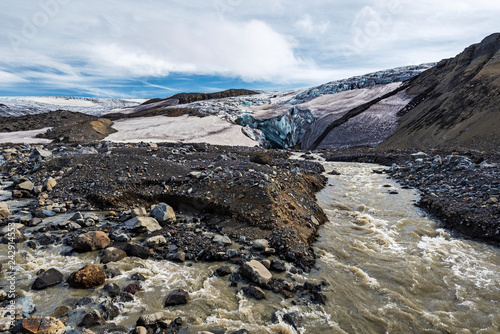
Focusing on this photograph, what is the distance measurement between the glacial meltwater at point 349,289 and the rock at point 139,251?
25 centimetres

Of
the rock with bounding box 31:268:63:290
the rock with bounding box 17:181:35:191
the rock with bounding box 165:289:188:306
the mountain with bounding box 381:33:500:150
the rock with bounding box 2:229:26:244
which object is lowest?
the rock with bounding box 165:289:188:306

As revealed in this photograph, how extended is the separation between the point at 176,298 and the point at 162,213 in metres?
3.87

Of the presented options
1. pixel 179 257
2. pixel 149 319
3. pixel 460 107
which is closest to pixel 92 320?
pixel 149 319

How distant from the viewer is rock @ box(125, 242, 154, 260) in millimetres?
6641

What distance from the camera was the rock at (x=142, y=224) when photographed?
7.84m

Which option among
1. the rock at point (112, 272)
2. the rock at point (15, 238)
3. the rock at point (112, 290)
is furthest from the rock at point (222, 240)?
the rock at point (15, 238)

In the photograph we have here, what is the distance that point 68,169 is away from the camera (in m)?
11.7

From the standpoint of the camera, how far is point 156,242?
23.4ft

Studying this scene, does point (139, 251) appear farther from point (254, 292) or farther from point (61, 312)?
point (254, 292)

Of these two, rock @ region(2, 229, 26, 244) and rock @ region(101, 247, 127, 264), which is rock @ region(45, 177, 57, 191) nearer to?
rock @ region(2, 229, 26, 244)

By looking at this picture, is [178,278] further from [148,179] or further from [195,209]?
[148,179]

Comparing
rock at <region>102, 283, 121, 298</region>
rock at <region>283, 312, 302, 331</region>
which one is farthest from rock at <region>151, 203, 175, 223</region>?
rock at <region>283, 312, 302, 331</region>

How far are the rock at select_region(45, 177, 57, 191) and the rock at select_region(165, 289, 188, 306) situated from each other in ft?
28.2

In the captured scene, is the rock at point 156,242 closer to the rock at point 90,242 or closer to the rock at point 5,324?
the rock at point 90,242
